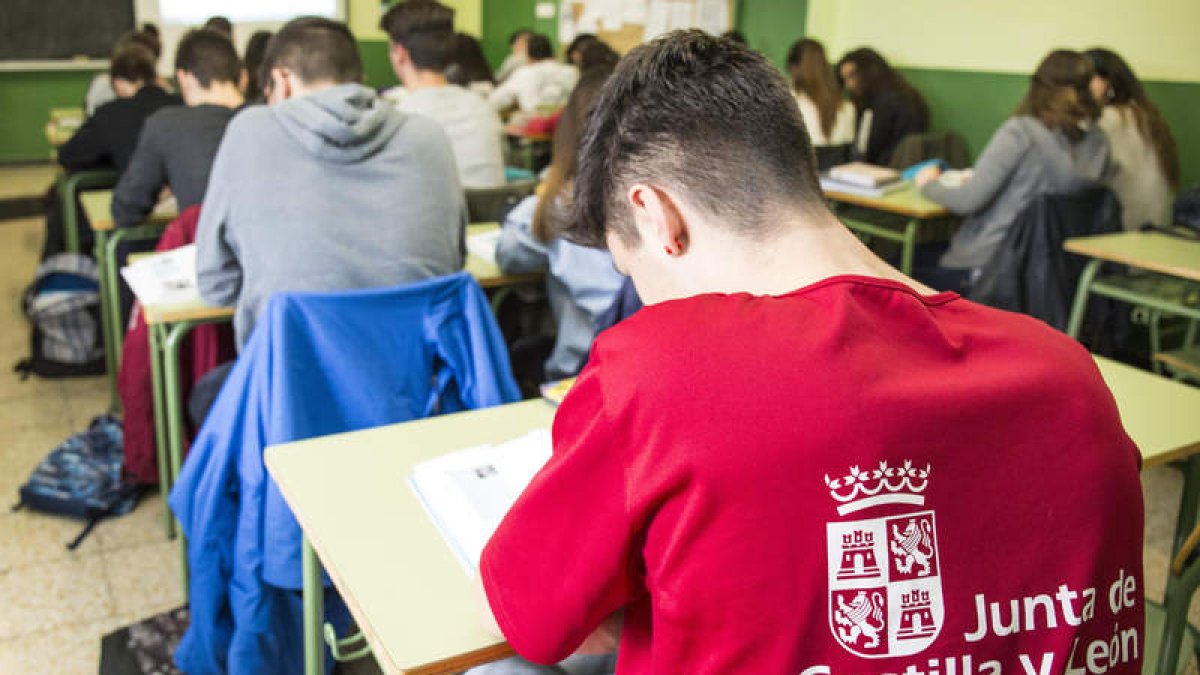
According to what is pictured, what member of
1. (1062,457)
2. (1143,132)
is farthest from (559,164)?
(1143,132)

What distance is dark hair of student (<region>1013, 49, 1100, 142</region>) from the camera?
11.4 ft

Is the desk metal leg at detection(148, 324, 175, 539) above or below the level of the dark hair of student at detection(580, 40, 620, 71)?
below

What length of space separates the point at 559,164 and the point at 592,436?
158cm

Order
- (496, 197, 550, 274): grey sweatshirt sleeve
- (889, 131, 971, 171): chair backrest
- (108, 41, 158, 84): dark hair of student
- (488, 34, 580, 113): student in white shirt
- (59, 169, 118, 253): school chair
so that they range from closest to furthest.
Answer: (496, 197, 550, 274): grey sweatshirt sleeve → (59, 169, 118, 253): school chair → (108, 41, 158, 84): dark hair of student → (889, 131, 971, 171): chair backrest → (488, 34, 580, 113): student in white shirt

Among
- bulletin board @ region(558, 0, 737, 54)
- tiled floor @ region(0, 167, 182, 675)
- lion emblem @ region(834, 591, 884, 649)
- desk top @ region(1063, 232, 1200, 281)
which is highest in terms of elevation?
bulletin board @ region(558, 0, 737, 54)

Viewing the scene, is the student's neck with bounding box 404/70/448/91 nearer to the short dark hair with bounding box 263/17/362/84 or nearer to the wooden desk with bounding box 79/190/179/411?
the wooden desk with bounding box 79/190/179/411

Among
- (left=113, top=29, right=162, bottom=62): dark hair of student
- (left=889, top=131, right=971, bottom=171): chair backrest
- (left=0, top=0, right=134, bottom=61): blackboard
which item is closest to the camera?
(left=113, top=29, right=162, bottom=62): dark hair of student

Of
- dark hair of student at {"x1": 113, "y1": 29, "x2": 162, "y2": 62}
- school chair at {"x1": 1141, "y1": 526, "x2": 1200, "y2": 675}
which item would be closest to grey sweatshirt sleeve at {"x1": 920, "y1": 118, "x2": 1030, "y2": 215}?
school chair at {"x1": 1141, "y1": 526, "x2": 1200, "y2": 675}

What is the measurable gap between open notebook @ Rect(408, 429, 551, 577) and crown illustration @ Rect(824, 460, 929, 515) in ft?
1.78

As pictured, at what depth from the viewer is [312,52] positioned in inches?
98.1

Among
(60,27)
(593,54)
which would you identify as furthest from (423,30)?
(60,27)

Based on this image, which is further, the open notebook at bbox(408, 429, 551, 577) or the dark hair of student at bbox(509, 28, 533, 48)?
the dark hair of student at bbox(509, 28, 533, 48)

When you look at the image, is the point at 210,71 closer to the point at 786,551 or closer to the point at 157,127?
the point at 157,127

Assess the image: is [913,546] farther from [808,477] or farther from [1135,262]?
[1135,262]
